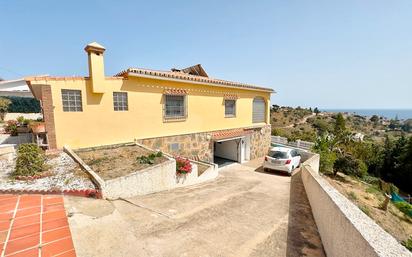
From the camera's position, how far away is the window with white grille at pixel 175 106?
1223cm

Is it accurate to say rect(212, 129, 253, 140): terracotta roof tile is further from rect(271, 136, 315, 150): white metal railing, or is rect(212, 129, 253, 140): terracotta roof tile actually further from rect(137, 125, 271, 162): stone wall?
rect(271, 136, 315, 150): white metal railing

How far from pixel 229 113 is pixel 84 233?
43.9ft

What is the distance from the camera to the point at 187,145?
13.3 metres

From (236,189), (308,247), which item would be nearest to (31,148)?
(236,189)

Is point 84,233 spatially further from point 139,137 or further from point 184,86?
point 184,86

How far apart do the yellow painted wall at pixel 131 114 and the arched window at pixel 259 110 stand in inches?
180

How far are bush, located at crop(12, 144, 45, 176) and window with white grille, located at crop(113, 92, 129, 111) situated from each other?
416 cm

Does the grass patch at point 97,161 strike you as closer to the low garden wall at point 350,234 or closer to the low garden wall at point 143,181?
the low garden wall at point 143,181

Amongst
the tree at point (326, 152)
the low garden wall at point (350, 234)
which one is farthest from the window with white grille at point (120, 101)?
the tree at point (326, 152)

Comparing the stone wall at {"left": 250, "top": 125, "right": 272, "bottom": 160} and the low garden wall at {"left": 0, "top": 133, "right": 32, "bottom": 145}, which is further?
the stone wall at {"left": 250, "top": 125, "right": 272, "bottom": 160}

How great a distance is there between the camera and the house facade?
8883mm

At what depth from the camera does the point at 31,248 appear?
3.21 m

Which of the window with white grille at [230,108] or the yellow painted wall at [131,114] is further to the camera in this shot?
the window with white grille at [230,108]

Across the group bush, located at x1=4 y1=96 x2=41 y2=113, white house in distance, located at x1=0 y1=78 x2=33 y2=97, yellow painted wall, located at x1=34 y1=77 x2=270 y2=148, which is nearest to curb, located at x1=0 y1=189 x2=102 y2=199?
yellow painted wall, located at x1=34 y1=77 x2=270 y2=148
